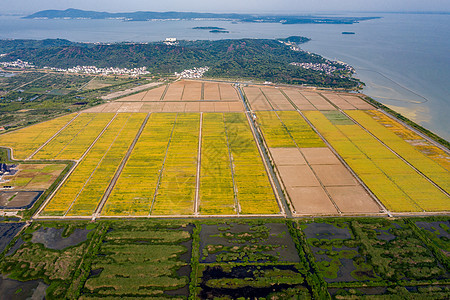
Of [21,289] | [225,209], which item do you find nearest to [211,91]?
[225,209]

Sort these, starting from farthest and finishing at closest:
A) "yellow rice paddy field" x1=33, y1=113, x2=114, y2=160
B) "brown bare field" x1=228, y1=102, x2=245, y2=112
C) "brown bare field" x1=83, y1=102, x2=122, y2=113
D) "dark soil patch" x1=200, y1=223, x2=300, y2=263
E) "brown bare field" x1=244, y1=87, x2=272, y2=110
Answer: "brown bare field" x1=244, y1=87, x2=272, y2=110, "brown bare field" x1=228, y1=102, x2=245, y2=112, "brown bare field" x1=83, y1=102, x2=122, y2=113, "yellow rice paddy field" x1=33, y1=113, x2=114, y2=160, "dark soil patch" x1=200, y1=223, x2=300, y2=263

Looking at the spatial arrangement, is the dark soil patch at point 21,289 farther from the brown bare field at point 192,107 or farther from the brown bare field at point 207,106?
the brown bare field at point 207,106

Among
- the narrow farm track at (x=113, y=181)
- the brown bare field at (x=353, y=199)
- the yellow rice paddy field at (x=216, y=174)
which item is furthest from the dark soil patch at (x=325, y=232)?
the narrow farm track at (x=113, y=181)

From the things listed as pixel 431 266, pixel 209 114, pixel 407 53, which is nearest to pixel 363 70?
pixel 407 53

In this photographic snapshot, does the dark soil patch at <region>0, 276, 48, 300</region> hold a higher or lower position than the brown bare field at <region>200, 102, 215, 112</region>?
lower

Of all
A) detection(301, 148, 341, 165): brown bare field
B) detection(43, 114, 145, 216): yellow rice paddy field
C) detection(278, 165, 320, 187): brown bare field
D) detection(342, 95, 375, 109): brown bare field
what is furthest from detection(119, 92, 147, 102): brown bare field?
detection(342, 95, 375, 109): brown bare field

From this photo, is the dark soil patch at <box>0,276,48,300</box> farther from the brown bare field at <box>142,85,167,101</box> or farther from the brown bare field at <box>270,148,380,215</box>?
the brown bare field at <box>142,85,167,101</box>
